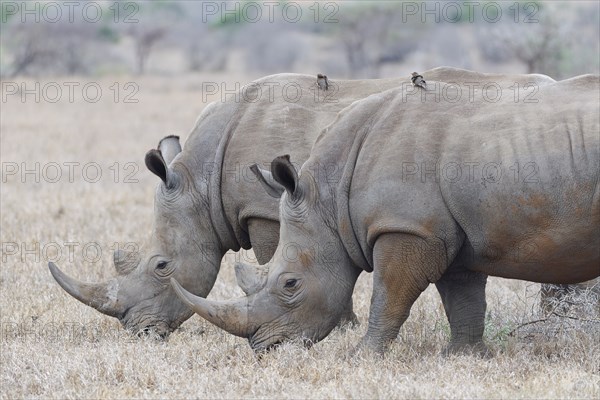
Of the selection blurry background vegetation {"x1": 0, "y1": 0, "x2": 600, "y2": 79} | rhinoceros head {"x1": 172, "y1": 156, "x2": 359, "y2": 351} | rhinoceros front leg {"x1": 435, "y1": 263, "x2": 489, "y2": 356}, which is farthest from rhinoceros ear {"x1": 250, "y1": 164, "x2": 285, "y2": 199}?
blurry background vegetation {"x1": 0, "y1": 0, "x2": 600, "y2": 79}

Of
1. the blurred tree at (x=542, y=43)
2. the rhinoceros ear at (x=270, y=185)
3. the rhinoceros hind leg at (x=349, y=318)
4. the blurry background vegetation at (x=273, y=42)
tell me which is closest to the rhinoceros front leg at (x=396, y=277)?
the rhinoceros ear at (x=270, y=185)

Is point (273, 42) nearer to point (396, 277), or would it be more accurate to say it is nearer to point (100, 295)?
point (100, 295)

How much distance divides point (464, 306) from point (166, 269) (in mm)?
1978

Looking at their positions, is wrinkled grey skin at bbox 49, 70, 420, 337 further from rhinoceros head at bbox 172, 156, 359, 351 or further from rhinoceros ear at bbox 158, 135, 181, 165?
rhinoceros head at bbox 172, 156, 359, 351

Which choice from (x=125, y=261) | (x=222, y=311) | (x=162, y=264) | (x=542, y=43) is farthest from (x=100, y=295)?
(x=542, y=43)

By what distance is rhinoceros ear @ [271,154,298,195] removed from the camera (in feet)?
21.5

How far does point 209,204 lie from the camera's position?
786 cm

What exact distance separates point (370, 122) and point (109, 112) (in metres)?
16.1

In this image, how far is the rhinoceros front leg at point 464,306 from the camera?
7.01 meters

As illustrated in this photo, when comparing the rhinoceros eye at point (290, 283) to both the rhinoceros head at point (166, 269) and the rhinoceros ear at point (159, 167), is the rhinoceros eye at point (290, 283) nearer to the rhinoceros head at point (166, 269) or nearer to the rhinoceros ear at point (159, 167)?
the rhinoceros head at point (166, 269)

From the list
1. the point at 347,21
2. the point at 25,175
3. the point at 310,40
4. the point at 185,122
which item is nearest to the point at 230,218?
the point at 25,175

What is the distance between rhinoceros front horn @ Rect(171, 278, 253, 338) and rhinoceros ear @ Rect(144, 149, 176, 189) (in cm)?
106

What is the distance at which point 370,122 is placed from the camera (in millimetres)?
6715

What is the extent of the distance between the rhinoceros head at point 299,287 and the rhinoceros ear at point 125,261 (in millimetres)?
1191
